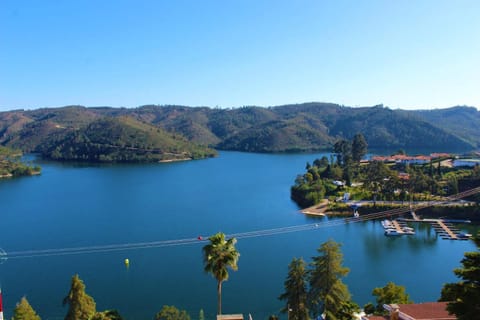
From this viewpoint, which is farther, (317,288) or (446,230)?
(446,230)

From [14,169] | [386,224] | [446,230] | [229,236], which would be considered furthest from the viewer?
[14,169]

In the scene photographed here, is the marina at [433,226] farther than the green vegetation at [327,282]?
Yes

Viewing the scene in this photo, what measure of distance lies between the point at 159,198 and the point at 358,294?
4348cm

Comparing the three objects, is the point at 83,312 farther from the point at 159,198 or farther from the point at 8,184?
the point at 8,184

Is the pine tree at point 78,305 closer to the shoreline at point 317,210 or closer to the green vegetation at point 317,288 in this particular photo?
the green vegetation at point 317,288

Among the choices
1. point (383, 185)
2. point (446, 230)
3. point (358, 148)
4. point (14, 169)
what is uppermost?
point (358, 148)

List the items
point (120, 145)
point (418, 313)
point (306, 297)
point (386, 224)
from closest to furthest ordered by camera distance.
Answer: point (418, 313), point (306, 297), point (386, 224), point (120, 145)

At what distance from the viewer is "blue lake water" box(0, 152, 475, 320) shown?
1108 inches

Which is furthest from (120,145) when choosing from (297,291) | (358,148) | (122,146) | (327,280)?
(297,291)

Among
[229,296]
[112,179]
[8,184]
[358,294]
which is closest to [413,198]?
[358,294]

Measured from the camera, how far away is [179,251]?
37625 mm

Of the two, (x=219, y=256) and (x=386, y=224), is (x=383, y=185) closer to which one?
(x=386, y=224)

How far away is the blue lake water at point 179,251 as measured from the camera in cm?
2814

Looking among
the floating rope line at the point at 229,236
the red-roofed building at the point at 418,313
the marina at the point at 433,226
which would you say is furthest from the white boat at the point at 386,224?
the red-roofed building at the point at 418,313
